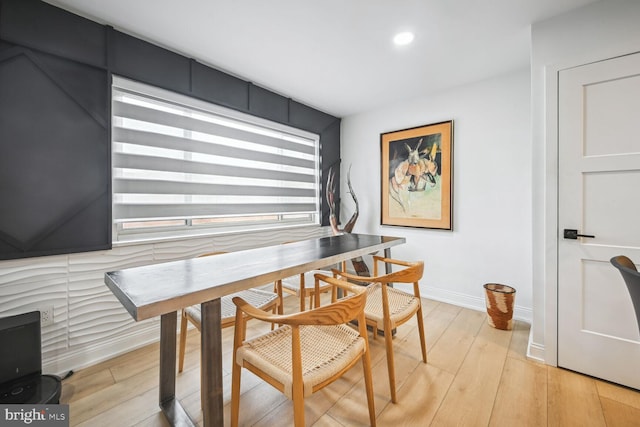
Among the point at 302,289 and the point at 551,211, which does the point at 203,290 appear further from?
the point at 551,211

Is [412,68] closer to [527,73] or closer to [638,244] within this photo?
[527,73]

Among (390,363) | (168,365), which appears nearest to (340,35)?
(390,363)

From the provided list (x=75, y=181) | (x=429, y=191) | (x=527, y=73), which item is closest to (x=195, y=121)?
(x=75, y=181)


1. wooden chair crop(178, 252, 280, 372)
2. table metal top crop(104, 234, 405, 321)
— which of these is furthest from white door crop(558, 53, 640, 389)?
wooden chair crop(178, 252, 280, 372)

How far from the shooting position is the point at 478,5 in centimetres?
173

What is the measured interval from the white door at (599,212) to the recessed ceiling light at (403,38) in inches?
43.0

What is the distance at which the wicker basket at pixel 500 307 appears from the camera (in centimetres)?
235

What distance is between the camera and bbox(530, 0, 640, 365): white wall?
1.64 metres

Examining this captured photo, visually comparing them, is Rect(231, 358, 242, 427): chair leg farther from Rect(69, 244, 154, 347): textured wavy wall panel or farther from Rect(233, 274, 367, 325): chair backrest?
Rect(69, 244, 154, 347): textured wavy wall panel

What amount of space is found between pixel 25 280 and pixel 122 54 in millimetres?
1723

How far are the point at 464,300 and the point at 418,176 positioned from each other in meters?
1.53

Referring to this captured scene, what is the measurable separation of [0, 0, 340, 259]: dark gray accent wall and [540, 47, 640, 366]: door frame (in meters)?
3.04

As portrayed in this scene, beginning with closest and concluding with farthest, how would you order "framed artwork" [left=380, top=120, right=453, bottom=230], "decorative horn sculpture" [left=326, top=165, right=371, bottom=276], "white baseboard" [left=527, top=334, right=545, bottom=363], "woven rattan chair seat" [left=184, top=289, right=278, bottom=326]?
1. "woven rattan chair seat" [left=184, top=289, right=278, bottom=326]
2. "white baseboard" [left=527, top=334, right=545, bottom=363]
3. "framed artwork" [left=380, top=120, right=453, bottom=230]
4. "decorative horn sculpture" [left=326, top=165, right=371, bottom=276]

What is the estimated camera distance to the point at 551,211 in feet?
6.00
